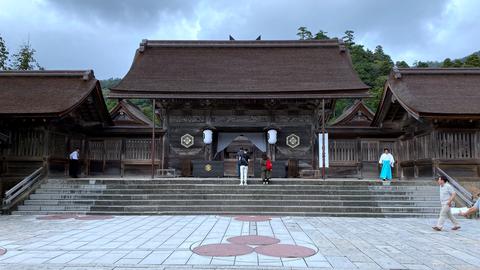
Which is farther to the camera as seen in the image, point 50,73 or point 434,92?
point 50,73

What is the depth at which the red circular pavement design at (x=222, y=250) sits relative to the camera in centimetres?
623

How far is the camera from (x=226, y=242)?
731cm

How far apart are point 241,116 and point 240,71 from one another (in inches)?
103

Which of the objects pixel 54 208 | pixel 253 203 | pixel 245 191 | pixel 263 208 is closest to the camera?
pixel 263 208

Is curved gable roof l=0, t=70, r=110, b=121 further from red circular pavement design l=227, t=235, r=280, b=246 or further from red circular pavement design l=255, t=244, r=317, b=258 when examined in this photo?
red circular pavement design l=255, t=244, r=317, b=258

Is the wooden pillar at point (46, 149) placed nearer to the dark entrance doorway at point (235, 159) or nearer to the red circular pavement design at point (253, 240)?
the dark entrance doorway at point (235, 159)

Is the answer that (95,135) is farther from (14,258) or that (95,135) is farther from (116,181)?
(14,258)

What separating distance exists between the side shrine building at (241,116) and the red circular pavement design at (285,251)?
950 centimetres

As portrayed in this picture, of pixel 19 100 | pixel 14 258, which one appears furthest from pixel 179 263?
pixel 19 100

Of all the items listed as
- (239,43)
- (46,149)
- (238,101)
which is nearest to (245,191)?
(238,101)

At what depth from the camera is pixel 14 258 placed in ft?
19.5

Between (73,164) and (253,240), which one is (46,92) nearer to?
(73,164)

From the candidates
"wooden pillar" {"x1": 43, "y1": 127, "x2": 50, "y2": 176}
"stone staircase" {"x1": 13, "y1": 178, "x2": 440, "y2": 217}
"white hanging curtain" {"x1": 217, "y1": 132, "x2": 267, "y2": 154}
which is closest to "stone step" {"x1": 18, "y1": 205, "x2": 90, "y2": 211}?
"stone staircase" {"x1": 13, "y1": 178, "x2": 440, "y2": 217}

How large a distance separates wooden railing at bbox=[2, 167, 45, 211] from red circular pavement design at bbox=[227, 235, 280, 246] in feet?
28.5
